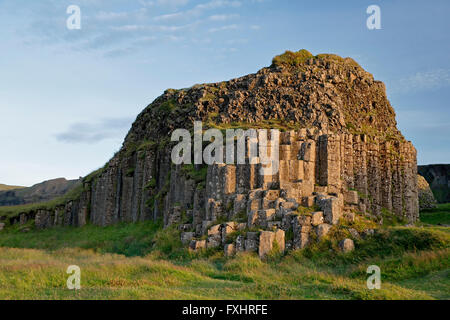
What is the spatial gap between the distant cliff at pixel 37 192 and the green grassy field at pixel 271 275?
73.8m

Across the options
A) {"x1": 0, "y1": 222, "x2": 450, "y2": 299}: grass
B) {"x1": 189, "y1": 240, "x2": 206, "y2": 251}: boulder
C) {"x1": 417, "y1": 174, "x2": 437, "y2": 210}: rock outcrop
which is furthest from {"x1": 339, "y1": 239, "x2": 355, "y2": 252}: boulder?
{"x1": 417, "y1": 174, "x2": 437, "y2": 210}: rock outcrop

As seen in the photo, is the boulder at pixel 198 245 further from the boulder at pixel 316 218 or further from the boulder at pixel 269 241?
the boulder at pixel 316 218

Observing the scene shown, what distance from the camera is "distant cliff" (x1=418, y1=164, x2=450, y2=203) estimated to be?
76.5 m

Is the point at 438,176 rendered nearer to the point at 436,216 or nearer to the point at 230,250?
the point at 436,216

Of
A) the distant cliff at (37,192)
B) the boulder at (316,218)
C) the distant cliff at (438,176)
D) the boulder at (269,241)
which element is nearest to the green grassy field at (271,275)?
the boulder at (269,241)

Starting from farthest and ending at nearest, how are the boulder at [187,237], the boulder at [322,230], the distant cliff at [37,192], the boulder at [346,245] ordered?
the distant cliff at [37,192] < the boulder at [187,237] < the boulder at [322,230] < the boulder at [346,245]

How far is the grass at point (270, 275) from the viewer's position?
14.5m

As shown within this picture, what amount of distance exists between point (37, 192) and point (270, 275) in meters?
87.7

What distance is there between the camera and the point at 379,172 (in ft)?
102

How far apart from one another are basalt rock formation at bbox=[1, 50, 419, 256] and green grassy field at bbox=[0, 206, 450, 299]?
1306 millimetres
